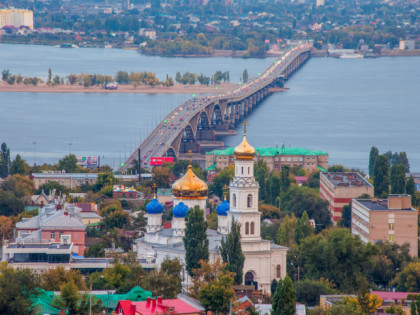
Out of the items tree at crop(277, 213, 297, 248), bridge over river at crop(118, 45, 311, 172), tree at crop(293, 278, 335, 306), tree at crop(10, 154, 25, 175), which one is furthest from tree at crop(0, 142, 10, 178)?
tree at crop(293, 278, 335, 306)

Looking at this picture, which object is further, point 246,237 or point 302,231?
point 302,231

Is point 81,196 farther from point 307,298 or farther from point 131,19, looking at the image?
point 131,19

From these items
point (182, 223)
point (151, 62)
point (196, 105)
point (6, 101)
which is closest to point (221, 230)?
point (182, 223)

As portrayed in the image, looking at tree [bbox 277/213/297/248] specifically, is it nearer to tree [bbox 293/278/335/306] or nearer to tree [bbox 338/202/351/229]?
tree [bbox 338/202/351/229]

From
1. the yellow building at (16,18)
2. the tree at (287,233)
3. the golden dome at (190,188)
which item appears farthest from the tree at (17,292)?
the yellow building at (16,18)

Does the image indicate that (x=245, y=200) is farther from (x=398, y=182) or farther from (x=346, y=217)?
(x=398, y=182)

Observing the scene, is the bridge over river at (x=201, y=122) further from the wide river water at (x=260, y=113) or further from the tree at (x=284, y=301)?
the tree at (x=284, y=301)

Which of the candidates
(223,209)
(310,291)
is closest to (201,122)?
(223,209)
